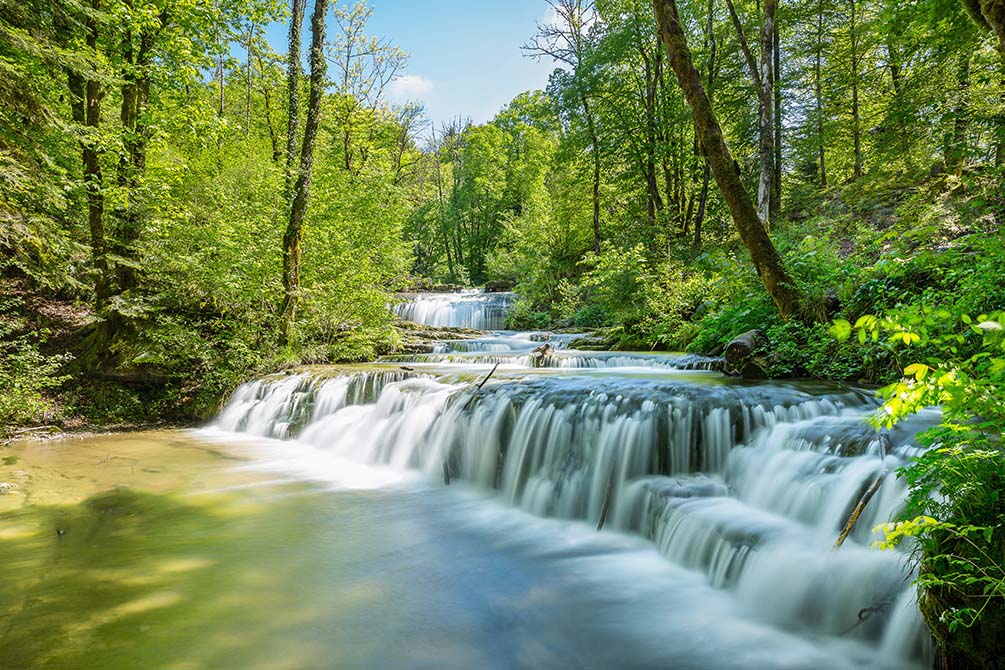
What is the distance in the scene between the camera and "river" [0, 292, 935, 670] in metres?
2.98

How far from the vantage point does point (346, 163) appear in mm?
20500

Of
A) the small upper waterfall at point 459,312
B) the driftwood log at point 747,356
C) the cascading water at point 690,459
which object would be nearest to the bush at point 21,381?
the cascading water at point 690,459

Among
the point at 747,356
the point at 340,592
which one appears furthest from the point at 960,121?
the point at 340,592

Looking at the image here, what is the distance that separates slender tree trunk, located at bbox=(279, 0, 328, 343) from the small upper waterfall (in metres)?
10.4

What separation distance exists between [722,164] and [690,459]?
431 centimetres

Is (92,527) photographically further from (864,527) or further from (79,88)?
(79,88)

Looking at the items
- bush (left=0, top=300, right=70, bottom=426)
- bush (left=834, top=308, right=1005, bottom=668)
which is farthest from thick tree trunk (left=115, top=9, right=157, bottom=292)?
bush (left=834, top=308, right=1005, bottom=668)

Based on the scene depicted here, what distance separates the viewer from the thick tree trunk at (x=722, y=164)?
6832 millimetres

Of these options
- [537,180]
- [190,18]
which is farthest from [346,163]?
[537,180]

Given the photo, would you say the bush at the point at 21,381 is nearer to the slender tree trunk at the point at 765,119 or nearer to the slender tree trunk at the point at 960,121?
the slender tree trunk at the point at 960,121

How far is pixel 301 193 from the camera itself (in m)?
11.3

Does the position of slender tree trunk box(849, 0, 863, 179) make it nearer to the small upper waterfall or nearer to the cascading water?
the cascading water

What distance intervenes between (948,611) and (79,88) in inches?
533

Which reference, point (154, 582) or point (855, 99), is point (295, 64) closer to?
point (154, 582)
